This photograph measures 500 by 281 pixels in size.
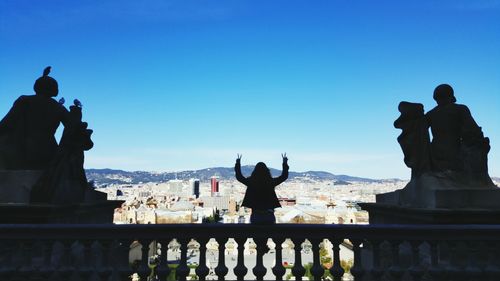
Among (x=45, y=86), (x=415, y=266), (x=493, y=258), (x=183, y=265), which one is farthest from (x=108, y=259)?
(x=493, y=258)

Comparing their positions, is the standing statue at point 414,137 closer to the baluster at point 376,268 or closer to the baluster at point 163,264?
the baluster at point 376,268

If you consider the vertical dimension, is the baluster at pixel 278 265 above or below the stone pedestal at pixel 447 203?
below

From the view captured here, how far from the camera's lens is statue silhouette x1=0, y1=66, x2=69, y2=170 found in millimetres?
5836

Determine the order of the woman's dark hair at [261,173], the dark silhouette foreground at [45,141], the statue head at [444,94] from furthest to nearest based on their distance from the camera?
the statue head at [444,94], the dark silhouette foreground at [45,141], the woman's dark hair at [261,173]

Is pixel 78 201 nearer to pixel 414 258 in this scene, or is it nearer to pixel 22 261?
pixel 22 261

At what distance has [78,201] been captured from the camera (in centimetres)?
590

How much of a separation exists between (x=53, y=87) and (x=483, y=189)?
20.7 ft

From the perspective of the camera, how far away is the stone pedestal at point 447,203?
16.3ft

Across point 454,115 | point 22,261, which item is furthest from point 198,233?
point 454,115

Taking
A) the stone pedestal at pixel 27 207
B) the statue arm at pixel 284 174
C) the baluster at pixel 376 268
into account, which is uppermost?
the statue arm at pixel 284 174

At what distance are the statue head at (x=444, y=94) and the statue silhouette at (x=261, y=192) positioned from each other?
2.76 m

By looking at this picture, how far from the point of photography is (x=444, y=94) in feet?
20.5

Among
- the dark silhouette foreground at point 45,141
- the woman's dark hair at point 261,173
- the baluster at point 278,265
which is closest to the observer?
the baluster at point 278,265

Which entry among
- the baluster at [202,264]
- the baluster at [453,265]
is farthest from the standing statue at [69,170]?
the baluster at [453,265]
